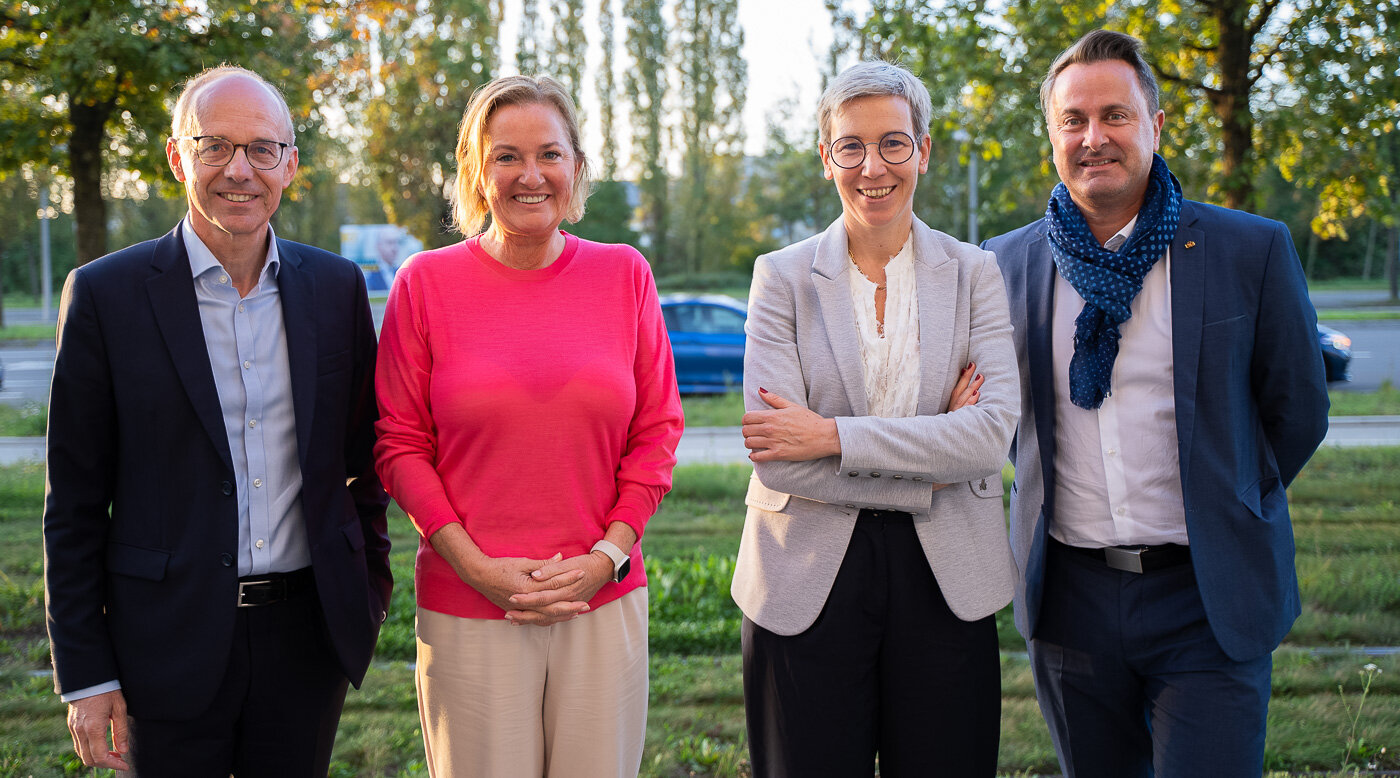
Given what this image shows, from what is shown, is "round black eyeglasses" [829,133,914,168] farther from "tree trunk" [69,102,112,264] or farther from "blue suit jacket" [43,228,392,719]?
"tree trunk" [69,102,112,264]

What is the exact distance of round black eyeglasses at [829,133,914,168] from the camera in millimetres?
2584

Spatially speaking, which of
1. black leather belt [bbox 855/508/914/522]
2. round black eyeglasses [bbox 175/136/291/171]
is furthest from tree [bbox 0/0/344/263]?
black leather belt [bbox 855/508/914/522]

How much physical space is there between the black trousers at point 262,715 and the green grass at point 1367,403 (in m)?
12.2

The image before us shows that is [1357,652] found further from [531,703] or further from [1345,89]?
[531,703]

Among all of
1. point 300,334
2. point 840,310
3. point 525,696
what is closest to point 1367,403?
point 840,310

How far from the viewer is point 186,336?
2.36 meters

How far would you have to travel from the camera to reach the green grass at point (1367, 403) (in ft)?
40.3

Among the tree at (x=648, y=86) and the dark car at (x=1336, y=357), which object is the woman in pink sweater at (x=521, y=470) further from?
the tree at (x=648, y=86)

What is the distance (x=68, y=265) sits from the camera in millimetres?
48531

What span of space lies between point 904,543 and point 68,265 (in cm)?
5599

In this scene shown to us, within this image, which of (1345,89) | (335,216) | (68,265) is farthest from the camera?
(68,265)

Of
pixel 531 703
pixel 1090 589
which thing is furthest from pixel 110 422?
pixel 1090 589

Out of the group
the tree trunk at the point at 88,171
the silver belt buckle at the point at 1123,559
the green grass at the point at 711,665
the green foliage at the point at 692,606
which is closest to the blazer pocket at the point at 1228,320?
the silver belt buckle at the point at 1123,559

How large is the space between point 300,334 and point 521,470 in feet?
2.14
